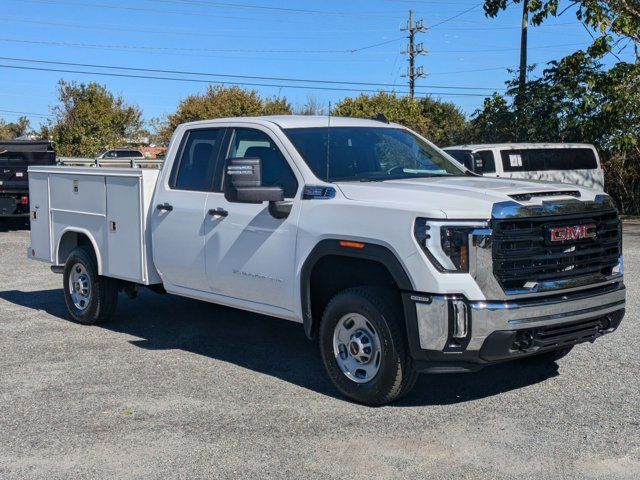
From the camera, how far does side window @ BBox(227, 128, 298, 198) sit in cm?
626

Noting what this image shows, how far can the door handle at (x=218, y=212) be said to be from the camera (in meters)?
6.65

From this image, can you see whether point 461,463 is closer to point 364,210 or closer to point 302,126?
point 364,210

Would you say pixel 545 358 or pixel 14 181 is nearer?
pixel 545 358

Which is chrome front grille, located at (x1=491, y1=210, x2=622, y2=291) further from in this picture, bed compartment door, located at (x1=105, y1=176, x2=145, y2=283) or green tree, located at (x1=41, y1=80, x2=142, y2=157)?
green tree, located at (x1=41, y1=80, x2=142, y2=157)

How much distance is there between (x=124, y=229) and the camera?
7.75 m

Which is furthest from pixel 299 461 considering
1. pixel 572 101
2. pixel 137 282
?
pixel 572 101

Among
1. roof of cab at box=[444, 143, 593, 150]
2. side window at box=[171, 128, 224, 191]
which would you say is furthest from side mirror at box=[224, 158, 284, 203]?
roof of cab at box=[444, 143, 593, 150]

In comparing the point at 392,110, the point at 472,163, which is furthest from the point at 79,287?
the point at 392,110

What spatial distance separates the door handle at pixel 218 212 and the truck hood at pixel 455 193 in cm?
115

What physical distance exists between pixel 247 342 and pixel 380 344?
2558 mm

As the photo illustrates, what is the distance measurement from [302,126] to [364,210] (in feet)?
4.71

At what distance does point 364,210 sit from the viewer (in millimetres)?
5523

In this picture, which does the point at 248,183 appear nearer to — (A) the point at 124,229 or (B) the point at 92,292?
(A) the point at 124,229

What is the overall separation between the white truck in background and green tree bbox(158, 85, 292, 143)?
28763 millimetres
